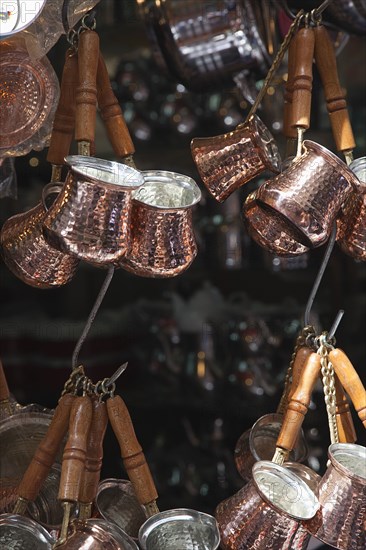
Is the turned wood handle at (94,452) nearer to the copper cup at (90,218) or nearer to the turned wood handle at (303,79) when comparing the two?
the copper cup at (90,218)

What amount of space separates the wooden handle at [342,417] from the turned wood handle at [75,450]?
12.7 inches

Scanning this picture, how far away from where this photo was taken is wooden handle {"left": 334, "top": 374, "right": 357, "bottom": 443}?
118 cm

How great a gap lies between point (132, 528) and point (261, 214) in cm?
45

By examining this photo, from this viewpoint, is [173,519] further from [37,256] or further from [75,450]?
[37,256]

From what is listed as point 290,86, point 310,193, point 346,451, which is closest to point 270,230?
point 310,193

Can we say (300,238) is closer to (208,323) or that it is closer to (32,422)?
(32,422)

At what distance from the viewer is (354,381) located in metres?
1.13

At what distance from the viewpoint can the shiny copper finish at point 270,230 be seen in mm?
1080

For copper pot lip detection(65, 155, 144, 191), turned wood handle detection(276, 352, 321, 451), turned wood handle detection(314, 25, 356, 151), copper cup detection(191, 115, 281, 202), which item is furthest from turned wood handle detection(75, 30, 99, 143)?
turned wood handle detection(276, 352, 321, 451)

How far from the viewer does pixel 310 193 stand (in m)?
1.04

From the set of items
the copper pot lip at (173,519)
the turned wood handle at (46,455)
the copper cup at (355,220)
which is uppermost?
the copper cup at (355,220)

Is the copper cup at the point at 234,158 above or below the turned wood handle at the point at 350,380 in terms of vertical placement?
above

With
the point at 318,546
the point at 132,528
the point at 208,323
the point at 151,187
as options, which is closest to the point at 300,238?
the point at 151,187

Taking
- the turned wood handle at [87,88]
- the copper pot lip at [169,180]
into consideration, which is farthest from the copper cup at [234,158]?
the turned wood handle at [87,88]
